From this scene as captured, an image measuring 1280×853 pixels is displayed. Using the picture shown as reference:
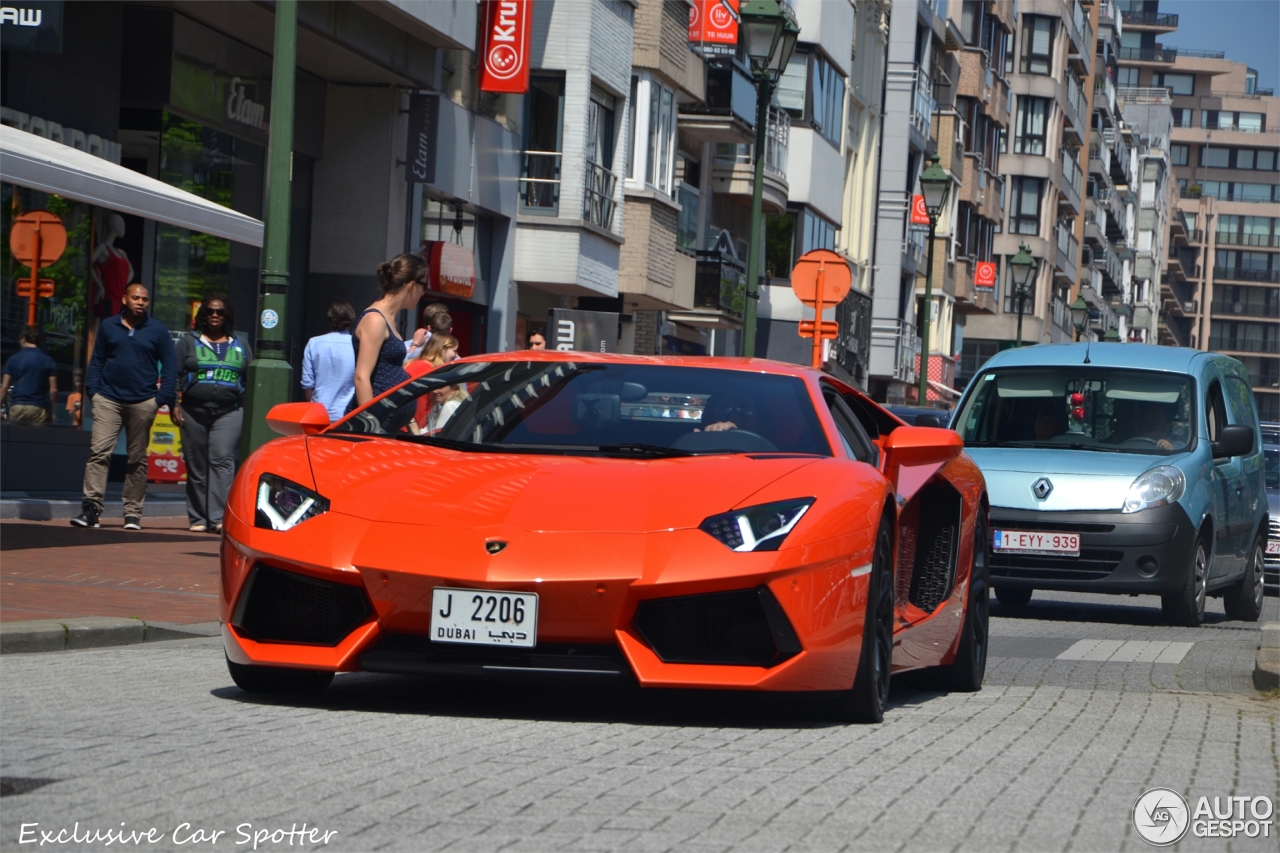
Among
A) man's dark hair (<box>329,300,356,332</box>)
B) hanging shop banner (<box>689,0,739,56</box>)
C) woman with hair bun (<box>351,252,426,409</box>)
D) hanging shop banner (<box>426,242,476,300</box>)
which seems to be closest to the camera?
woman with hair bun (<box>351,252,426,409</box>)

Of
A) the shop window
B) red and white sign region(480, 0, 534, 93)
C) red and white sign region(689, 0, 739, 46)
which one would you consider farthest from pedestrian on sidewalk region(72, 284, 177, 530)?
red and white sign region(689, 0, 739, 46)

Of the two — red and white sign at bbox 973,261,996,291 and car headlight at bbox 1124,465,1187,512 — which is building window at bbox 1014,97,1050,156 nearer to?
red and white sign at bbox 973,261,996,291

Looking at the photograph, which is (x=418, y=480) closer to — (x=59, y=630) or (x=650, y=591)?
(x=650, y=591)

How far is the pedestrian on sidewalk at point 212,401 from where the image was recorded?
53.7 feet

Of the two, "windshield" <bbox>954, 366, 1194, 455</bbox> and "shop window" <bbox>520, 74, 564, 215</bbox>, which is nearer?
"windshield" <bbox>954, 366, 1194, 455</bbox>

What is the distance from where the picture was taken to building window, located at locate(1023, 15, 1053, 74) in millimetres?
87562

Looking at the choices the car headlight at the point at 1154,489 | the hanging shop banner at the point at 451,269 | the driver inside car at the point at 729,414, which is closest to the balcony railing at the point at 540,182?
the hanging shop banner at the point at 451,269

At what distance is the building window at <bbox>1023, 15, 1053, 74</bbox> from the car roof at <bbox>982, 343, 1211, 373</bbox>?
73740mm

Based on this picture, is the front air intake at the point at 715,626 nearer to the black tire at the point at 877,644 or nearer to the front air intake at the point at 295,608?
the black tire at the point at 877,644

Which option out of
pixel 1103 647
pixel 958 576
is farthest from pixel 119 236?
pixel 958 576

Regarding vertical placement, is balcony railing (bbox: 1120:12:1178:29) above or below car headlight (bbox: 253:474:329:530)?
above

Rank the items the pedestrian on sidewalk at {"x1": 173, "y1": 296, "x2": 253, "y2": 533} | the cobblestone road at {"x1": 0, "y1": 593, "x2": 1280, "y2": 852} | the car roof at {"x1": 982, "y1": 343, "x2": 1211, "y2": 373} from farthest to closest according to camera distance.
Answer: the pedestrian on sidewalk at {"x1": 173, "y1": 296, "x2": 253, "y2": 533}, the car roof at {"x1": 982, "y1": 343, "x2": 1211, "y2": 373}, the cobblestone road at {"x1": 0, "y1": 593, "x2": 1280, "y2": 852}

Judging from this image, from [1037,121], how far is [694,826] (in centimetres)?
8554

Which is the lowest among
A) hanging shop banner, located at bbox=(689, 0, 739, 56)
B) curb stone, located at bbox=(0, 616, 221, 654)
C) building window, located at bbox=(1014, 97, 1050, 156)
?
curb stone, located at bbox=(0, 616, 221, 654)
